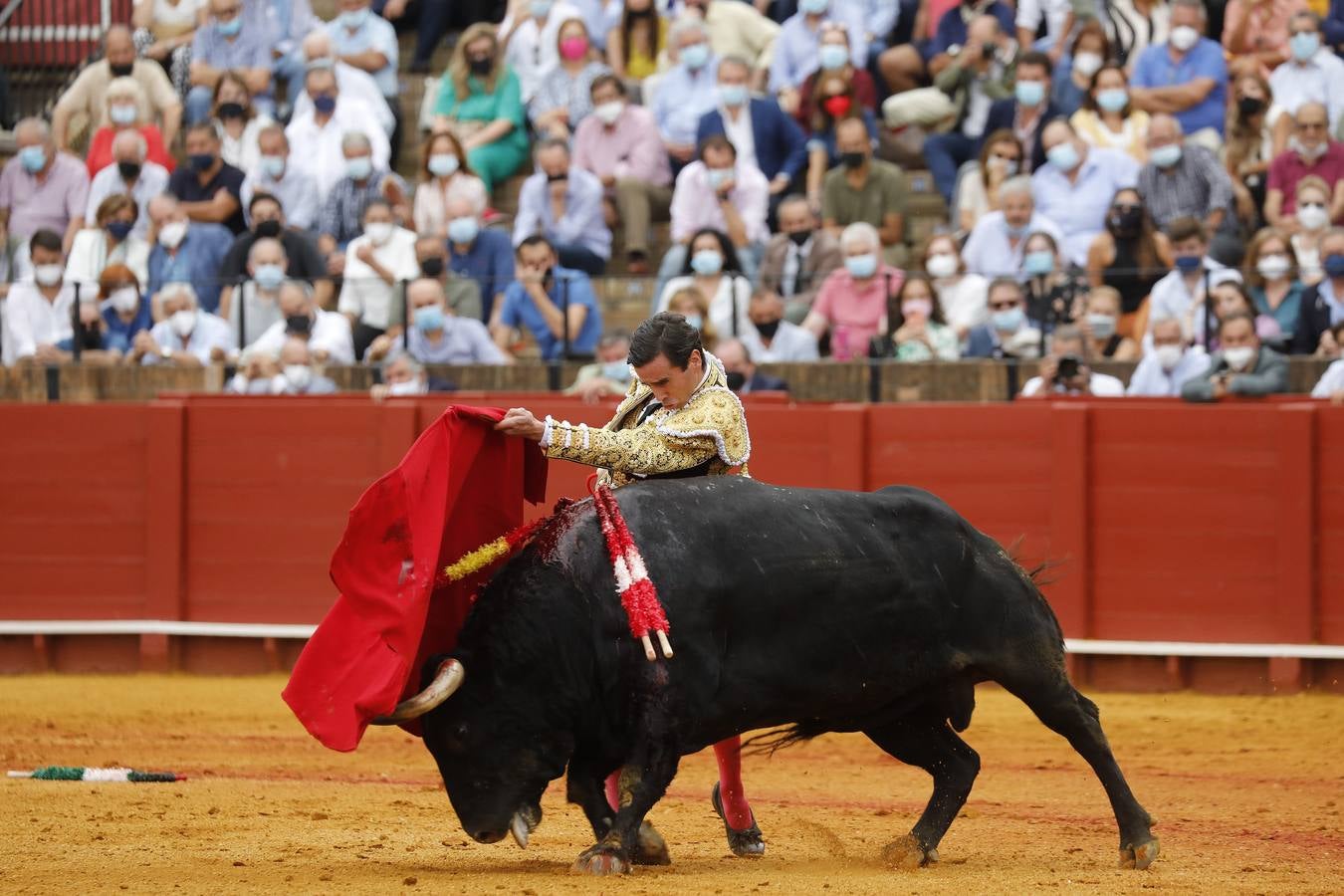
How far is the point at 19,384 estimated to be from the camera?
12992 mm

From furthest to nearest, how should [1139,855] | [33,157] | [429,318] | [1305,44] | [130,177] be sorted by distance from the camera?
[33,157] → [130,177] → [1305,44] → [429,318] → [1139,855]

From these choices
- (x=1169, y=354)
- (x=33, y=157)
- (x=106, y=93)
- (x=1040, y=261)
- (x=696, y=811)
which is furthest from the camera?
(x=106, y=93)

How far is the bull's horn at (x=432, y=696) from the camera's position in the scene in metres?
5.63

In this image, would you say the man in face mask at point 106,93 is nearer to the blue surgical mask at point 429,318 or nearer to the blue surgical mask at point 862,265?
the blue surgical mask at point 429,318

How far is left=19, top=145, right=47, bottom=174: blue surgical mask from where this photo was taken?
14.4 metres

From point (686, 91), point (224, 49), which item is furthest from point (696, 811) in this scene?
point (224, 49)

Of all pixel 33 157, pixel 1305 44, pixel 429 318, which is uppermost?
pixel 1305 44

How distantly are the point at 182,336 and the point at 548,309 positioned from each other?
237cm

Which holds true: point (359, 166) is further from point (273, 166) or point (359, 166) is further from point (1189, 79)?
point (1189, 79)

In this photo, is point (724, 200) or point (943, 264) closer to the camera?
point (943, 264)

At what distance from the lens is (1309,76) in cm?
1245

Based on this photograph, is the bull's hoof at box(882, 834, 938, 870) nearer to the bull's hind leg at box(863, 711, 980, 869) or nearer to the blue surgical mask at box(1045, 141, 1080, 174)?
the bull's hind leg at box(863, 711, 980, 869)

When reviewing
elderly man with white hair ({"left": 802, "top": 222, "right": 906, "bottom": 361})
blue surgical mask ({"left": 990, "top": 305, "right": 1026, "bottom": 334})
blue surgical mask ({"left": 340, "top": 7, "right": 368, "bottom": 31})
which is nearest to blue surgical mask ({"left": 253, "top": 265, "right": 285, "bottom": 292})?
blue surgical mask ({"left": 340, "top": 7, "right": 368, "bottom": 31})

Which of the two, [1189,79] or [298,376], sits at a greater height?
[1189,79]
